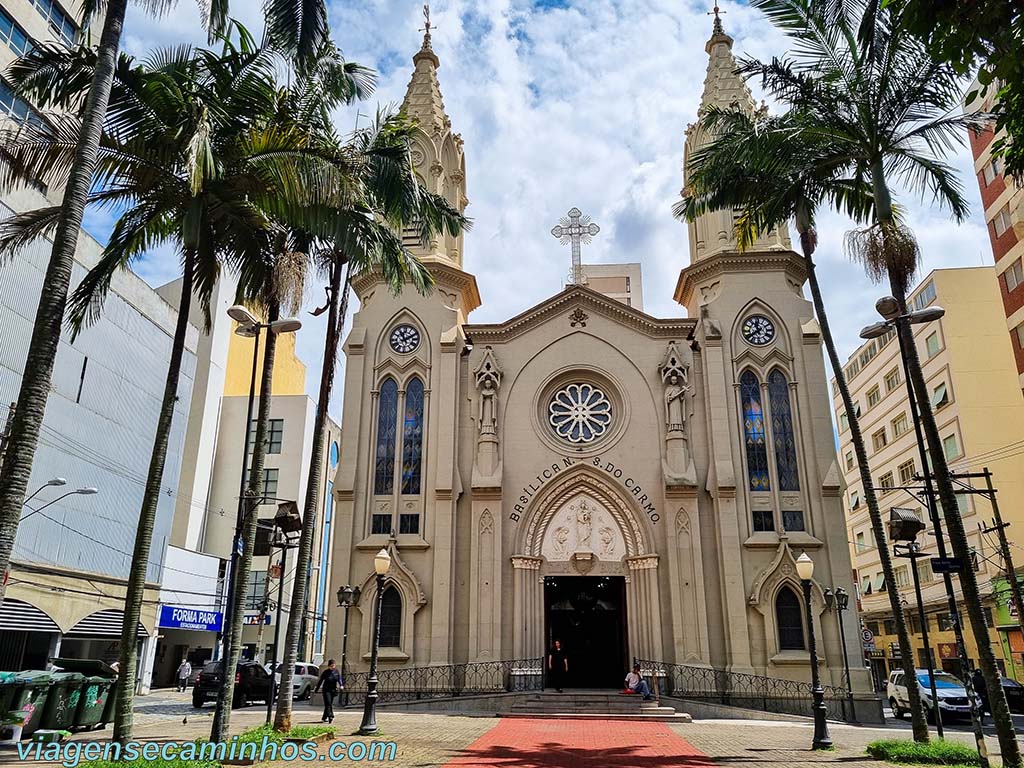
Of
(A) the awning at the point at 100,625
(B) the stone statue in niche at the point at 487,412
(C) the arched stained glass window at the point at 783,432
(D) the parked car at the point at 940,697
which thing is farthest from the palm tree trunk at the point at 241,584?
(D) the parked car at the point at 940,697

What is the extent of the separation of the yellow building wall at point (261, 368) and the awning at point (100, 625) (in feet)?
63.5

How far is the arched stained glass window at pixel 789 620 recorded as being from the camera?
25391 mm

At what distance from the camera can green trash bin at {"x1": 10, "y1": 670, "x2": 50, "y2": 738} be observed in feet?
47.3

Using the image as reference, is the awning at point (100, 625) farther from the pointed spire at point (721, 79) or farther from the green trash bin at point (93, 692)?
the pointed spire at point (721, 79)

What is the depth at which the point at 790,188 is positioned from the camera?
55.3 ft

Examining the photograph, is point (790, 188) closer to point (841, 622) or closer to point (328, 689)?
point (841, 622)

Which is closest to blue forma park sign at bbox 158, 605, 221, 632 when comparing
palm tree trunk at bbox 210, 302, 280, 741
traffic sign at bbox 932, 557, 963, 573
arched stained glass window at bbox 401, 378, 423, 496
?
arched stained glass window at bbox 401, 378, 423, 496

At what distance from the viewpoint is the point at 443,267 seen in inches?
1195

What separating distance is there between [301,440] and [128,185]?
3773 cm

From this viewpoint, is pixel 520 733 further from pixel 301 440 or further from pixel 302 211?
pixel 301 440

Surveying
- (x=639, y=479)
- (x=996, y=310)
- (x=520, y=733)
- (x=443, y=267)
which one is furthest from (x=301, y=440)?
(x=996, y=310)

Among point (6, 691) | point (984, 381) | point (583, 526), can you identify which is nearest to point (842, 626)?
point (583, 526)

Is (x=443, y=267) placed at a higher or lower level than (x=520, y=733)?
higher

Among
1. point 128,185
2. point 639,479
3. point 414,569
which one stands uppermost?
point 128,185
